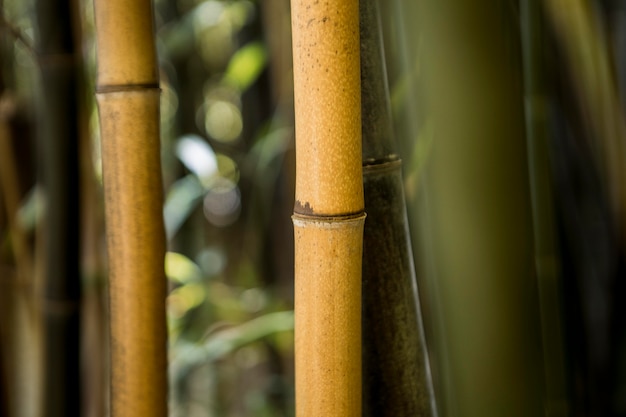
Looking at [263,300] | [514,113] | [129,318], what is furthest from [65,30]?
[263,300]

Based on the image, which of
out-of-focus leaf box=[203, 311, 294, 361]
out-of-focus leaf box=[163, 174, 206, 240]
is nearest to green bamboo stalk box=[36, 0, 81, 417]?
out-of-focus leaf box=[203, 311, 294, 361]

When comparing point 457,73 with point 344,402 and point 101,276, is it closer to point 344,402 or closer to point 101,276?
point 344,402

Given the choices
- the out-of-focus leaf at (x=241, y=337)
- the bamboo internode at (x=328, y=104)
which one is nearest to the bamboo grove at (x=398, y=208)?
the bamboo internode at (x=328, y=104)

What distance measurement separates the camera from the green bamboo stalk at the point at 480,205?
12.8 inches

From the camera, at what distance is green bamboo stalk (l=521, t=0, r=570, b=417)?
425 millimetres

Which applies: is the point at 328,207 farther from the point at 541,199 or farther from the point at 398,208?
the point at 541,199

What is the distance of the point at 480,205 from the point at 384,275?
0.22ft

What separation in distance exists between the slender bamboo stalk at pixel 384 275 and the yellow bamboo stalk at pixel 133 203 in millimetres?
129

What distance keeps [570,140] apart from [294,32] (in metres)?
0.50

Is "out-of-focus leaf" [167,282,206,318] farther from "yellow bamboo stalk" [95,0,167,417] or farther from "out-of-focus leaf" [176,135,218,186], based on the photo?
"yellow bamboo stalk" [95,0,167,417]

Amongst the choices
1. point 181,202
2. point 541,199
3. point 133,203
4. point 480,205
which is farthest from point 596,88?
point 181,202

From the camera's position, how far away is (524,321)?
13.5 inches

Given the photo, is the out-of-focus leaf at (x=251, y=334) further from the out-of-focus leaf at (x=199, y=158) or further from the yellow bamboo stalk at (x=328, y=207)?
the yellow bamboo stalk at (x=328, y=207)

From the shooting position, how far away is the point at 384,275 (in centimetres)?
36
